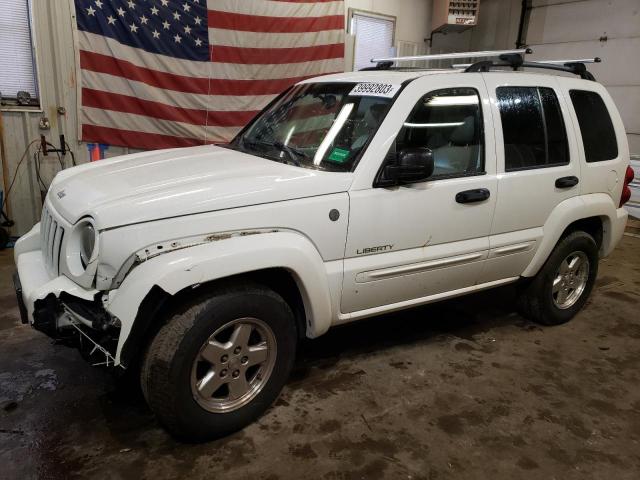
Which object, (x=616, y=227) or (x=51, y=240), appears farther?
(x=616, y=227)

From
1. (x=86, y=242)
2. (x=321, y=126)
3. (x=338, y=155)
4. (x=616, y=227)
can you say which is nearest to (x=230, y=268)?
(x=86, y=242)

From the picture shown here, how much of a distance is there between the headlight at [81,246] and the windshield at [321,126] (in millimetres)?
1070

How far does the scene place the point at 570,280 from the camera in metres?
3.87

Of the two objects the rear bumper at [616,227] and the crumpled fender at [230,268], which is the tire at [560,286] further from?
the crumpled fender at [230,268]

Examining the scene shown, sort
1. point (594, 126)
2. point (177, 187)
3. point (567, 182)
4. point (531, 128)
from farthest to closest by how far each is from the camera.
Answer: point (594, 126) → point (567, 182) → point (531, 128) → point (177, 187)

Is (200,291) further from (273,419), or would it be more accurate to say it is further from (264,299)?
(273,419)

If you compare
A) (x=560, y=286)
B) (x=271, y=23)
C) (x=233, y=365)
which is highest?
(x=271, y=23)

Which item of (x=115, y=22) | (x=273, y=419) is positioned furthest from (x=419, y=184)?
(x=115, y=22)

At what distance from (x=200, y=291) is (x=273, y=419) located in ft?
2.80

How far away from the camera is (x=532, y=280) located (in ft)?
12.2

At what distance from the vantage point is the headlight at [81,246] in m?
2.16

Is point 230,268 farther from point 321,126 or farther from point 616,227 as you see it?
point 616,227

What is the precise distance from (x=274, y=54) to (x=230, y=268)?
16.8 ft

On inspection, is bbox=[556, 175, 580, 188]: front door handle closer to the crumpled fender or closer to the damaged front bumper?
the crumpled fender
